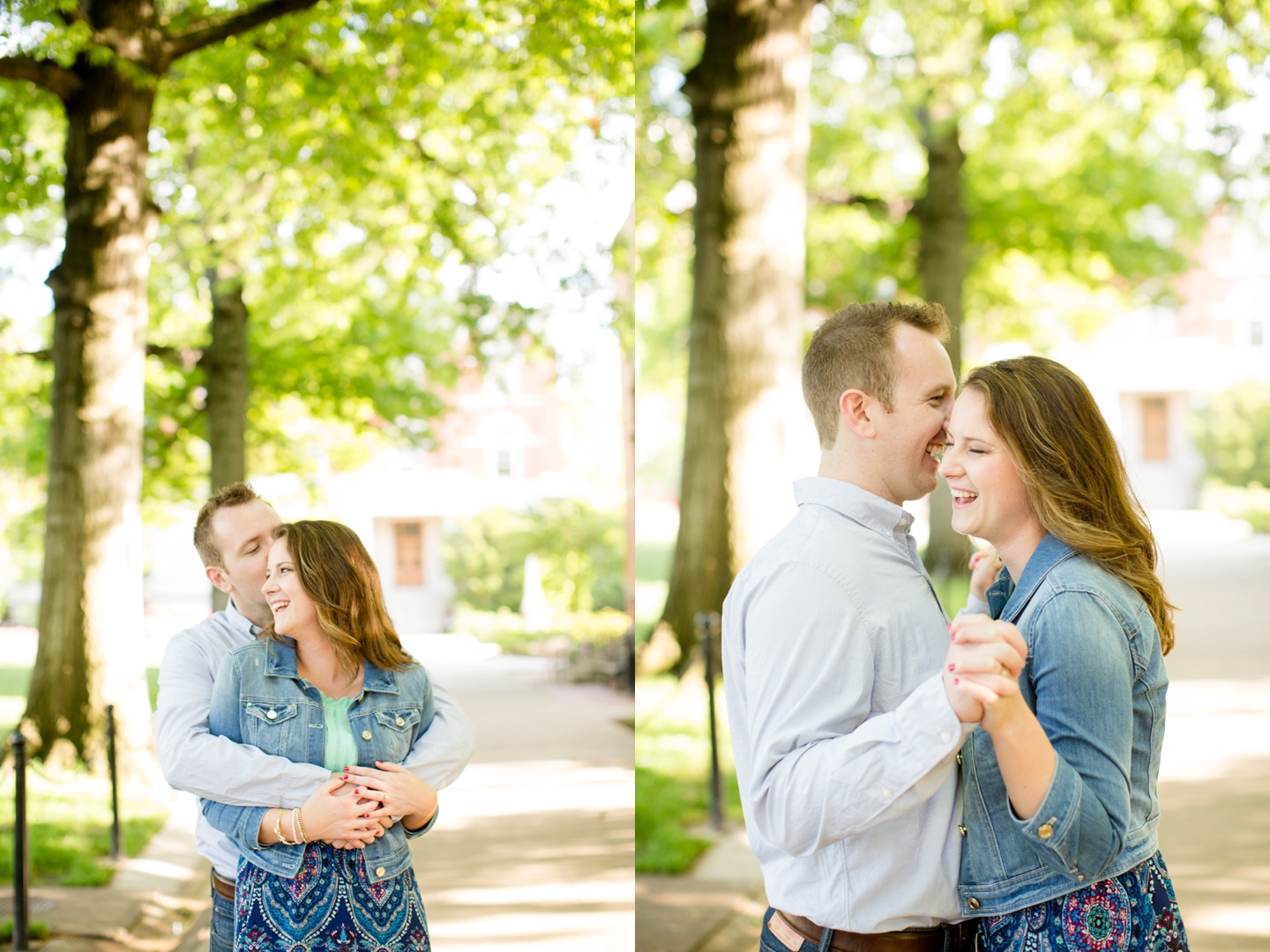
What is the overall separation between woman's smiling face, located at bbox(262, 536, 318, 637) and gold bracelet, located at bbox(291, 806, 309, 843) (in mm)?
324

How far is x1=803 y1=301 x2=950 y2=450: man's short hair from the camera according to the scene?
1817 mm

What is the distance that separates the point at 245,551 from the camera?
2328 mm

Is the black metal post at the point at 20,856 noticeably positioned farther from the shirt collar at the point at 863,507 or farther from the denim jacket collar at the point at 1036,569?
the denim jacket collar at the point at 1036,569

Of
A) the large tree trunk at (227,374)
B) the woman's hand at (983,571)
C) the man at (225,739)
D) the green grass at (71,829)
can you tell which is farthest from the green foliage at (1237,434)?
the man at (225,739)

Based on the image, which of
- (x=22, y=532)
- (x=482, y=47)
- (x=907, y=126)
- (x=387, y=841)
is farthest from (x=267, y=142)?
(x=907, y=126)

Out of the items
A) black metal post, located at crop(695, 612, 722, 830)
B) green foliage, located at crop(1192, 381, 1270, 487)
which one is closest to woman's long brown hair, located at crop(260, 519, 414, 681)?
black metal post, located at crop(695, 612, 722, 830)

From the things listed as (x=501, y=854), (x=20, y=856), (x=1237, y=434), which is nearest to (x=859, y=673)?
(x=20, y=856)

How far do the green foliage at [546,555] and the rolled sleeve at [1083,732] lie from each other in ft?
11.4

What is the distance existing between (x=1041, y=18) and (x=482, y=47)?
7.30 meters

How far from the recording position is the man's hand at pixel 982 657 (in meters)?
1.34

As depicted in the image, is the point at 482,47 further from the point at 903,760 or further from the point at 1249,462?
the point at 1249,462

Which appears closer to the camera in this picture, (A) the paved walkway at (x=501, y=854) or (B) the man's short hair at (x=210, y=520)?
(B) the man's short hair at (x=210, y=520)

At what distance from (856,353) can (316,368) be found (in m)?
3.96

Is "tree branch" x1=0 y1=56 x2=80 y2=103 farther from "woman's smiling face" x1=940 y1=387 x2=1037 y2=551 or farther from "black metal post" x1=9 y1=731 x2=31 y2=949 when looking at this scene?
"woman's smiling face" x1=940 y1=387 x2=1037 y2=551
